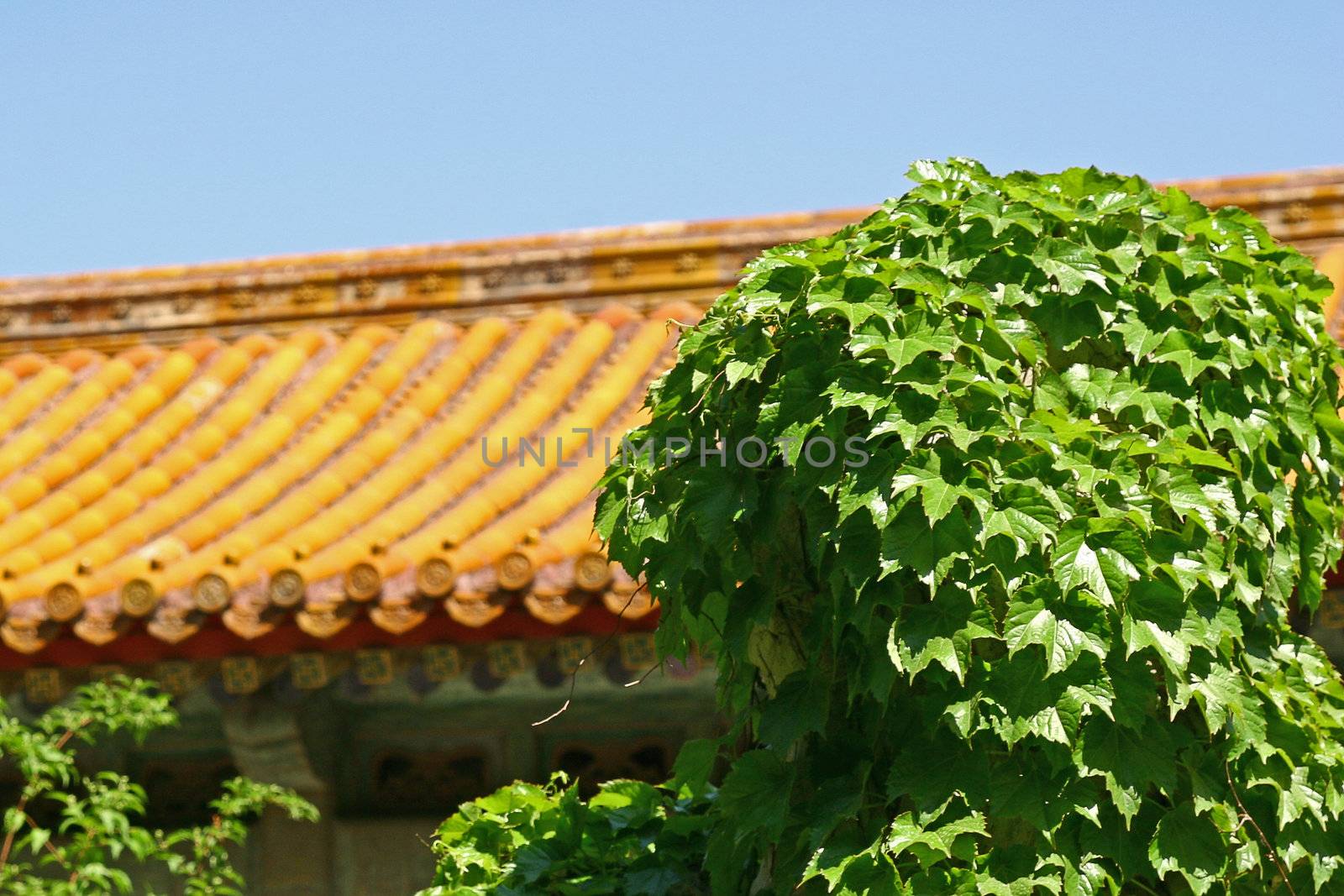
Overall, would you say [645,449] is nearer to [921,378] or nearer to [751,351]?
[751,351]

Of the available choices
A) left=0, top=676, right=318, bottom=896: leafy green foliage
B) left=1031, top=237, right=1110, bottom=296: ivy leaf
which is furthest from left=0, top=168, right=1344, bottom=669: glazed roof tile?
left=1031, top=237, right=1110, bottom=296: ivy leaf

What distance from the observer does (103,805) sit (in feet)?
13.5

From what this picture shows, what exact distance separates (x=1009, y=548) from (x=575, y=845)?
0.96m

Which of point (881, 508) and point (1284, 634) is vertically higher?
point (881, 508)

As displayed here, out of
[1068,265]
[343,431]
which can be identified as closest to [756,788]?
[1068,265]

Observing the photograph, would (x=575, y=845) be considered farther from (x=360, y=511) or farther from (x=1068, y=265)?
(x=360, y=511)

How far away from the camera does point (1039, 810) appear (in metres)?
1.95

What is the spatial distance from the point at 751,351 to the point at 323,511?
2716mm

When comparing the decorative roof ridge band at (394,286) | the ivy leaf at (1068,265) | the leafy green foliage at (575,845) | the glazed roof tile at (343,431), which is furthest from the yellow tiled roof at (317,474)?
the ivy leaf at (1068,265)

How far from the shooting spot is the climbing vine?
196 cm

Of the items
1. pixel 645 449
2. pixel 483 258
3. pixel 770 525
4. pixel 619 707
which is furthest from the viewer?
pixel 483 258

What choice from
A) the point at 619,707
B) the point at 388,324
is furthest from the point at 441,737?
the point at 388,324

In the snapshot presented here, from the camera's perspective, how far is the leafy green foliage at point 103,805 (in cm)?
398

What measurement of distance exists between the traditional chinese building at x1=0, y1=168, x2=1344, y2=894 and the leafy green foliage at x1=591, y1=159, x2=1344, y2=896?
49 centimetres
